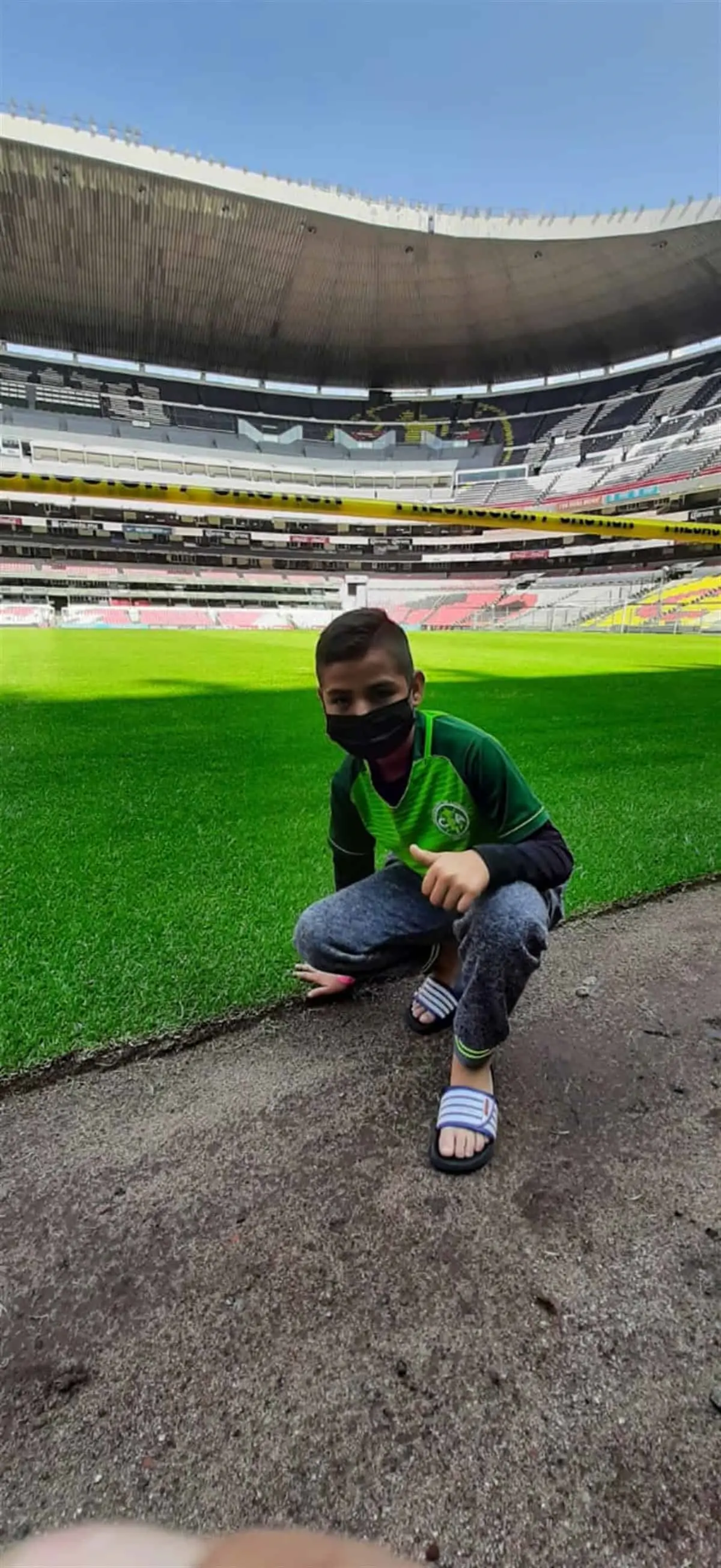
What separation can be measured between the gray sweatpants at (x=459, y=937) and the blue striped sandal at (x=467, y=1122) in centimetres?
9

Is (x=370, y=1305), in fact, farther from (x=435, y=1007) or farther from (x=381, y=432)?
(x=381, y=432)

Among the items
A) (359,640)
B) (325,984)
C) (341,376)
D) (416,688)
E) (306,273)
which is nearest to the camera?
(359,640)

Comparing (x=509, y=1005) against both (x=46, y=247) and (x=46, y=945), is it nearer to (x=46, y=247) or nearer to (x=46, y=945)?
(x=46, y=945)

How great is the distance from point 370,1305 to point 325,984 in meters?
1.01

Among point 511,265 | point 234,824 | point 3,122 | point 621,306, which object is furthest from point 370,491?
point 234,824

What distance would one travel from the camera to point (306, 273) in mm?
40688

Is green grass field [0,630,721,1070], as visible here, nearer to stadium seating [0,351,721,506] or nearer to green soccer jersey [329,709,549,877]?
green soccer jersey [329,709,549,877]

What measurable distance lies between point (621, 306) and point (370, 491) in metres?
18.2

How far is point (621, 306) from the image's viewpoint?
1635 inches

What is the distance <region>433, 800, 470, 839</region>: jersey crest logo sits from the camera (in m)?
1.76

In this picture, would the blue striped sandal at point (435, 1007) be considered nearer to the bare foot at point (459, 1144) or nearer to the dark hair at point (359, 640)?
the bare foot at point (459, 1144)

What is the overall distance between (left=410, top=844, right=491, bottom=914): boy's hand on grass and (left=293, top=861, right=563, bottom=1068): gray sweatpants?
7.5 inches

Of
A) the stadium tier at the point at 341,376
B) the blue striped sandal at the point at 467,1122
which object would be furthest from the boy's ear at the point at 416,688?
the stadium tier at the point at 341,376

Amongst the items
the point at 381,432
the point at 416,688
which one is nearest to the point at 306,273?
the point at 381,432
